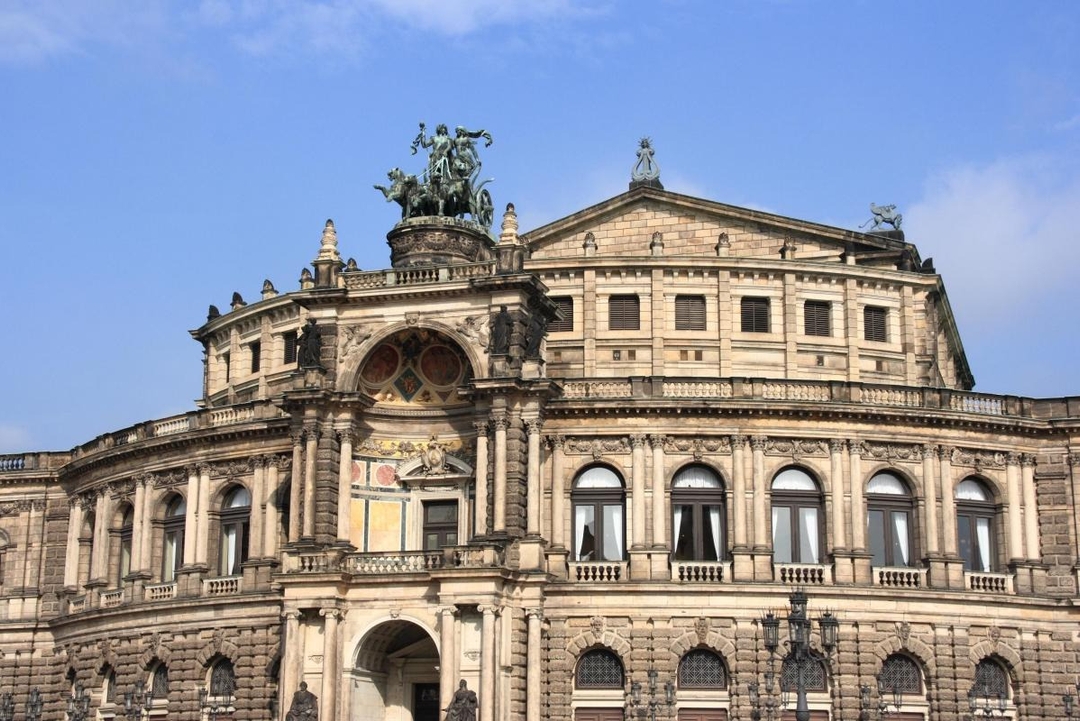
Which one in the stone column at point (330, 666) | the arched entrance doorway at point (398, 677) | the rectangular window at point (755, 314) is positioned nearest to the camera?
the stone column at point (330, 666)

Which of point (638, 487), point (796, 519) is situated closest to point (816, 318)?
point (796, 519)

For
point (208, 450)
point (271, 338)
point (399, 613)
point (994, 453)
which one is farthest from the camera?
point (271, 338)

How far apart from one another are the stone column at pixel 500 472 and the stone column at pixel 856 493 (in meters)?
12.4

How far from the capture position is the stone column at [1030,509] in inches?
2297

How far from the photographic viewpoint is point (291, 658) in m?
54.6

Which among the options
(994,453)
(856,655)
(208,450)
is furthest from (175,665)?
(994,453)

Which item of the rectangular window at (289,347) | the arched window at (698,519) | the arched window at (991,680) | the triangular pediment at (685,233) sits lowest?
the arched window at (991,680)

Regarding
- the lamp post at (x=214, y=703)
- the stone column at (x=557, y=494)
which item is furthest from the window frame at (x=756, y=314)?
the lamp post at (x=214, y=703)

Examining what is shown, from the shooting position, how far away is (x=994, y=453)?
59.0 m

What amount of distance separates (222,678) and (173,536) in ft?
21.6

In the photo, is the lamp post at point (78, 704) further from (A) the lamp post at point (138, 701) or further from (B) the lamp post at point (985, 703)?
(B) the lamp post at point (985, 703)

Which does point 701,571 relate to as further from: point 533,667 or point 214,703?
point 214,703

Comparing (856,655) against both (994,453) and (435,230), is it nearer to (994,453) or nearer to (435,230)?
(994,453)

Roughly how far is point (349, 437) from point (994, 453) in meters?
23.3
